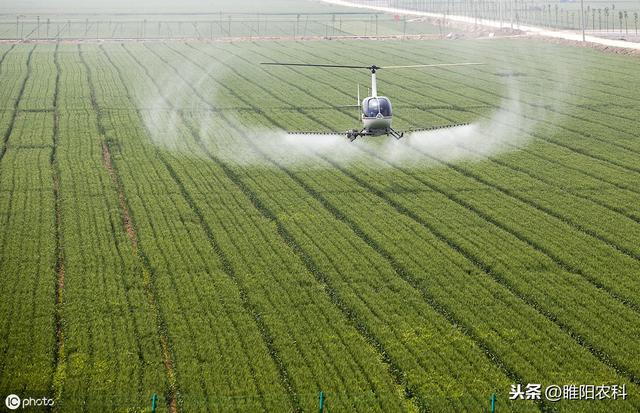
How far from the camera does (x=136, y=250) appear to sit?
115 ft

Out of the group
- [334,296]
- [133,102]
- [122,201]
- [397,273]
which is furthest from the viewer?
[133,102]

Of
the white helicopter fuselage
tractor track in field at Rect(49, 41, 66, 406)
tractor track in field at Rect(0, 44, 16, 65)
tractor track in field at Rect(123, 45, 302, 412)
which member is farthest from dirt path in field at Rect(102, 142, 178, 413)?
tractor track in field at Rect(0, 44, 16, 65)

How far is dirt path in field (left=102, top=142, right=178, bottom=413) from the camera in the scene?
933 inches

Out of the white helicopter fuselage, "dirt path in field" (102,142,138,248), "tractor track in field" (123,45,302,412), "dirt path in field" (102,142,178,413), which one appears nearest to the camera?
"dirt path in field" (102,142,178,413)

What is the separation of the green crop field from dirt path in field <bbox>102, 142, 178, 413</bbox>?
9 cm

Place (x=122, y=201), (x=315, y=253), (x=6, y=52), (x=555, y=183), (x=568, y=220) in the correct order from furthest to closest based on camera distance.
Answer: (x=6, y=52), (x=555, y=183), (x=122, y=201), (x=568, y=220), (x=315, y=253)

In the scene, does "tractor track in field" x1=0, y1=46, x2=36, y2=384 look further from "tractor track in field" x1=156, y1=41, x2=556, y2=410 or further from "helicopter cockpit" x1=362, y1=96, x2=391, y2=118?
"helicopter cockpit" x1=362, y1=96, x2=391, y2=118

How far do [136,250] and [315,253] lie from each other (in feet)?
23.0

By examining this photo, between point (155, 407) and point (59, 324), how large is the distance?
6.72 m

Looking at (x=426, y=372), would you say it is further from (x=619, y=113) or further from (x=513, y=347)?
(x=619, y=113)

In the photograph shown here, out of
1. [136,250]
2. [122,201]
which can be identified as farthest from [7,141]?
[136,250]

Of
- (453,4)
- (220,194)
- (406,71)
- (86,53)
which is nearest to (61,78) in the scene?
(86,53)

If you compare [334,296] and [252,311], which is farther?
[334,296]

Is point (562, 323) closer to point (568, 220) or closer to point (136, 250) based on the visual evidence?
point (568, 220)
